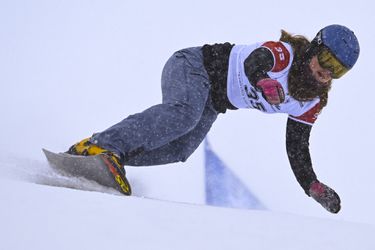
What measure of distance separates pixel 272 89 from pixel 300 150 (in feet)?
1.71

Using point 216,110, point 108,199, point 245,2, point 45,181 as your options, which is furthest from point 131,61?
point 108,199

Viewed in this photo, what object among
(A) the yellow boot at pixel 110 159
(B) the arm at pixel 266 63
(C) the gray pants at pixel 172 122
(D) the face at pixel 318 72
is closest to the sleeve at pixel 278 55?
(B) the arm at pixel 266 63

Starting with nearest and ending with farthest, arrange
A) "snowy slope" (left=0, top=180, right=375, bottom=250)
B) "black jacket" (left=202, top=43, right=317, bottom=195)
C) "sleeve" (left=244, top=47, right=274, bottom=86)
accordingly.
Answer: "snowy slope" (left=0, top=180, right=375, bottom=250), "sleeve" (left=244, top=47, right=274, bottom=86), "black jacket" (left=202, top=43, right=317, bottom=195)

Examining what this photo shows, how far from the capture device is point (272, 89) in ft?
5.88

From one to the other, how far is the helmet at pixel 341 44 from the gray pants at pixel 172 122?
497mm

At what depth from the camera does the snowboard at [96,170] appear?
5.40 ft

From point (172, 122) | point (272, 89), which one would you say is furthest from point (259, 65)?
point (172, 122)

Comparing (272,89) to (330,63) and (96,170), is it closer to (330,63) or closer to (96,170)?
(330,63)

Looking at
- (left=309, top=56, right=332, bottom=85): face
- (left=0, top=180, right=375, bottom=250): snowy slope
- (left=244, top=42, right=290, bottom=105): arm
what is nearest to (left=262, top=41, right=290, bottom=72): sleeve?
(left=244, top=42, right=290, bottom=105): arm

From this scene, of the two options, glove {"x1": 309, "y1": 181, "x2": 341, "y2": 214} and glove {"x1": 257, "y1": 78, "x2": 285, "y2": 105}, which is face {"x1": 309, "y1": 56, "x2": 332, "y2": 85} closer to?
glove {"x1": 257, "y1": 78, "x2": 285, "y2": 105}

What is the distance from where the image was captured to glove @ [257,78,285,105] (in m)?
1.79

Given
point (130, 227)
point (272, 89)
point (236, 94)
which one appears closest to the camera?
point (130, 227)

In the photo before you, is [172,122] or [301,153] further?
[301,153]

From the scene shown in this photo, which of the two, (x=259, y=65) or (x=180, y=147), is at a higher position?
(x=259, y=65)
